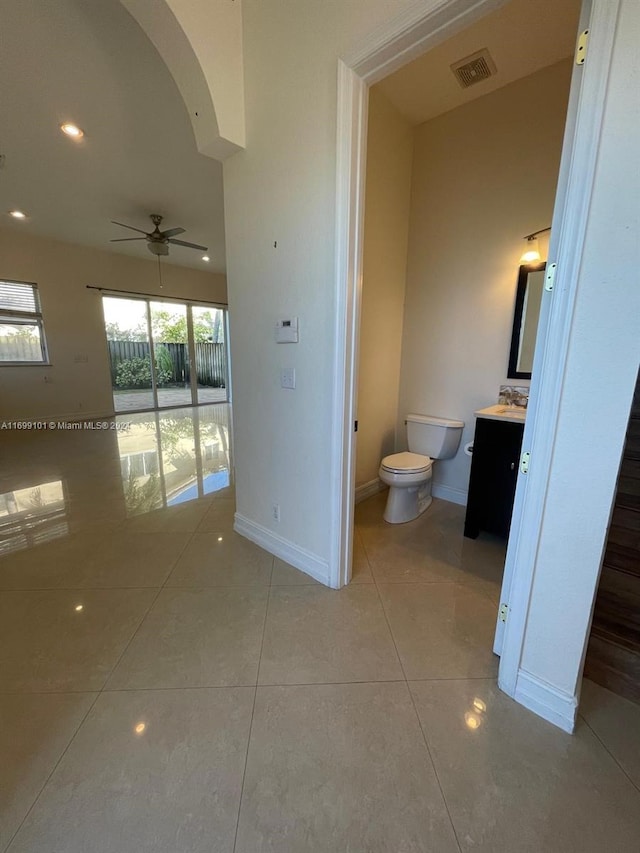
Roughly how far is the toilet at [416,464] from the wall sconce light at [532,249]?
1.19 metres

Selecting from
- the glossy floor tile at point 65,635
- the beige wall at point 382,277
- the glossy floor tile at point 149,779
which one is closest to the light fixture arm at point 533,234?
the beige wall at point 382,277

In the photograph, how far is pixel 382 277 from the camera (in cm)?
267

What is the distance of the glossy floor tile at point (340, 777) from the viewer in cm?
89

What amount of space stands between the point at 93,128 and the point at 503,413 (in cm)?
368

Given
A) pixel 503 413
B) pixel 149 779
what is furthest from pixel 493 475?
pixel 149 779

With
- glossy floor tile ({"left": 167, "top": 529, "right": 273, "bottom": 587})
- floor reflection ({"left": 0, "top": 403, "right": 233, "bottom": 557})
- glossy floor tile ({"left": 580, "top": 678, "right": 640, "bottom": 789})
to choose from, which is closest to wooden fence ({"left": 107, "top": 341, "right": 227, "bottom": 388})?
floor reflection ({"left": 0, "top": 403, "right": 233, "bottom": 557})

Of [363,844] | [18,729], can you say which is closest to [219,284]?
[18,729]

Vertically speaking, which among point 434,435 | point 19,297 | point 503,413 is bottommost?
point 434,435

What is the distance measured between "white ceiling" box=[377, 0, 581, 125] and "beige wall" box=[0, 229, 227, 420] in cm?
537

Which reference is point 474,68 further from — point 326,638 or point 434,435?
point 326,638

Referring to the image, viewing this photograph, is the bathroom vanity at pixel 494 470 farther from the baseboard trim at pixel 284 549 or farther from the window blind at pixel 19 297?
the window blind at pixel 19 297

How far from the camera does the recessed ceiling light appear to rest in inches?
102

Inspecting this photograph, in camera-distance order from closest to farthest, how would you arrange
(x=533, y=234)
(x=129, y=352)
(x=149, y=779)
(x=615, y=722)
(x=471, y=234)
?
(x=149, y=779) < (x=615, y=722) < (x=533, y=234) < (x=471, y=234) < (x=129, y=352)

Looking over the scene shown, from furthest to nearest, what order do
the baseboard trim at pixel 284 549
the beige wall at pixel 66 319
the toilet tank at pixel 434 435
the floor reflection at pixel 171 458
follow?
the beige wall at pixel 66 319 < the floor reflection at pixel 171 458 < the toilet tank at pixel 434 435 < the baseboard trim at pixel 284 549
